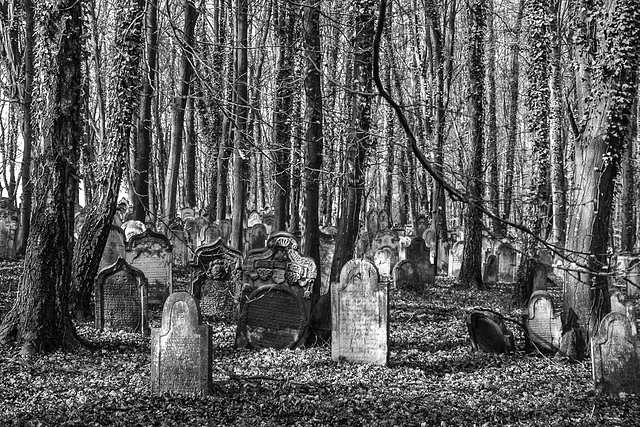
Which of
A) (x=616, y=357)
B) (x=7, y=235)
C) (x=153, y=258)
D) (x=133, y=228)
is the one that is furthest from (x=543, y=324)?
(x=7, y=235)

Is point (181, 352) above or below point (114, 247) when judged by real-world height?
below

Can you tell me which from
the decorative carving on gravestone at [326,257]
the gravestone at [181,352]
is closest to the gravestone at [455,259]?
the decorative carving on gravestone at [326,257]

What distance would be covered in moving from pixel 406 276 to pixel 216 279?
5.46 m

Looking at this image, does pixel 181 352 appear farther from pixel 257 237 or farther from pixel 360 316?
pixel 257 237

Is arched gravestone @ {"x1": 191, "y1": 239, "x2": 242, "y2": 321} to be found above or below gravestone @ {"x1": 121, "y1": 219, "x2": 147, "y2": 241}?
below

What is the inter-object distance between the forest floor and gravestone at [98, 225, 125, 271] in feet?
11.7

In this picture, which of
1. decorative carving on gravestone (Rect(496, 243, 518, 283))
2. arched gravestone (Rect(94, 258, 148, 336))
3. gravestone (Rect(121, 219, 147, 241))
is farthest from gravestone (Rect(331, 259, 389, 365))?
decorative carving on gravestone (Rect(496, 243, 518, 283))

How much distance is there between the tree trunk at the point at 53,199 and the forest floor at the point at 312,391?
34cm

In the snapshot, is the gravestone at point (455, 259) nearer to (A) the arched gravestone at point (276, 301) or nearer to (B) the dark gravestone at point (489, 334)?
(B) the dark gravestone at point (489, 334)

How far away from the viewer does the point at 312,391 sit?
286 inches

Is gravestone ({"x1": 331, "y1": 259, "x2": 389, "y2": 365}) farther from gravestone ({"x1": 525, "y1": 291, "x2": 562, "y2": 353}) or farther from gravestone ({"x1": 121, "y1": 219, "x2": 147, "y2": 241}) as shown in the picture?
gravestone ({"x1": 121, "y1": 219, "x2": 147, "y2": 241})

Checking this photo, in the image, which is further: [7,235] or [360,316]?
[7,235]

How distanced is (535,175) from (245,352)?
312 inches

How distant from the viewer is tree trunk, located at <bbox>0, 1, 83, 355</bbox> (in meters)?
8.13
